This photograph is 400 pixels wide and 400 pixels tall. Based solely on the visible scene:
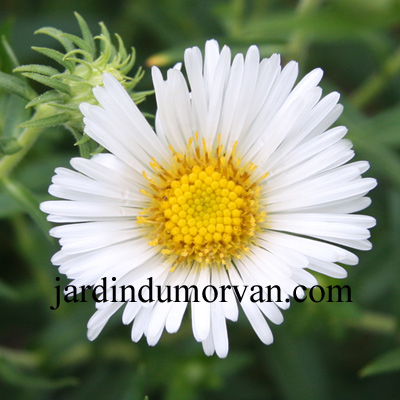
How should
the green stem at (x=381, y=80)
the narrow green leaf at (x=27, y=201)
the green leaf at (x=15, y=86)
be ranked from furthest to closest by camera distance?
the green stem at (x=381, y=80) → the narrow green leaf at (x=27, y=201) → the green leaf at (x=15, y=86)

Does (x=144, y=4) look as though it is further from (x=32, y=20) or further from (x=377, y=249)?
(x=377, y=249)

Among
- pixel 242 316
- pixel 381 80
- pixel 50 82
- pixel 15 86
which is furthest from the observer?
pixel 381 80

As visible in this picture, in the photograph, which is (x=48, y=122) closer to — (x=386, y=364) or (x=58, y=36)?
(x=58, y=36)

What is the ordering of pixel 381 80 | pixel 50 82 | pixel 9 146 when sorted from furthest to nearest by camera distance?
pixel 381 80 < pixel 9 146 < pixel 50 82

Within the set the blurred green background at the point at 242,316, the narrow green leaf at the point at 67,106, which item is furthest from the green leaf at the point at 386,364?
the narrow green leaf at the point at 67,106

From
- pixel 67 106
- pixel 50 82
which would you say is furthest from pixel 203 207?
pixel 50 82

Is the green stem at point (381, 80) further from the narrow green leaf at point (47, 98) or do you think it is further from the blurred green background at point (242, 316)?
the narrow green leaf at point (47, 98)
